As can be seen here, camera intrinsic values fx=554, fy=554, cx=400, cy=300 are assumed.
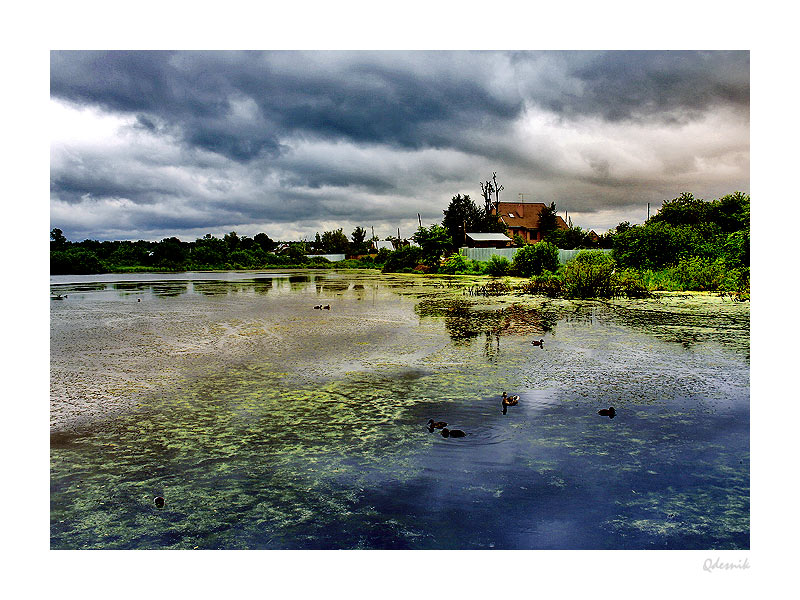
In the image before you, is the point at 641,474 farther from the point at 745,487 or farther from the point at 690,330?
the point at 690,330

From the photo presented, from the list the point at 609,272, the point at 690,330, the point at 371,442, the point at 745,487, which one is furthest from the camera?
the point at 609,272

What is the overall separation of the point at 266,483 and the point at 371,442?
98cm

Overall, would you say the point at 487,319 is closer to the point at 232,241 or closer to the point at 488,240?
the point at 488,240

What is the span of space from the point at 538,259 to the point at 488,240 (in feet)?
64.4

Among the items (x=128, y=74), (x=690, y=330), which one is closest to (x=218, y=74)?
(x=128, y=74)

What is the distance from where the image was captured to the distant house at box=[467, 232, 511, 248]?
4556cm

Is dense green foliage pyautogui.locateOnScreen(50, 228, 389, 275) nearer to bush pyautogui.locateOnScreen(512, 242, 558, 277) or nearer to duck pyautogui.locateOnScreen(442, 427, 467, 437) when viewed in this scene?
bush pyautogui.locateOnScreen(512, 242, 558, 277)

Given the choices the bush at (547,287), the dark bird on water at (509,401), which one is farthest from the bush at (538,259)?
the dark bird on water at (509,401)

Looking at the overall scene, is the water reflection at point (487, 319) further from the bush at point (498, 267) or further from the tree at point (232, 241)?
the tree at point (232, 241)

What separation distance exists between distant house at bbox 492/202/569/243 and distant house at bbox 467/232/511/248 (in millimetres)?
4359

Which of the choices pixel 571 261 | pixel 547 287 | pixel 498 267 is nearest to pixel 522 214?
pixel 498 267

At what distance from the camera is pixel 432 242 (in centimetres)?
3769

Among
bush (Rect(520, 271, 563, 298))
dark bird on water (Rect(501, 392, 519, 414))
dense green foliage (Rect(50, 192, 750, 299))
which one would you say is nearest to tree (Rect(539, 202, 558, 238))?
dense green foliage (Rect(50, 192, 750, 299))

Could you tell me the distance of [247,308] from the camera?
15.0 metres
